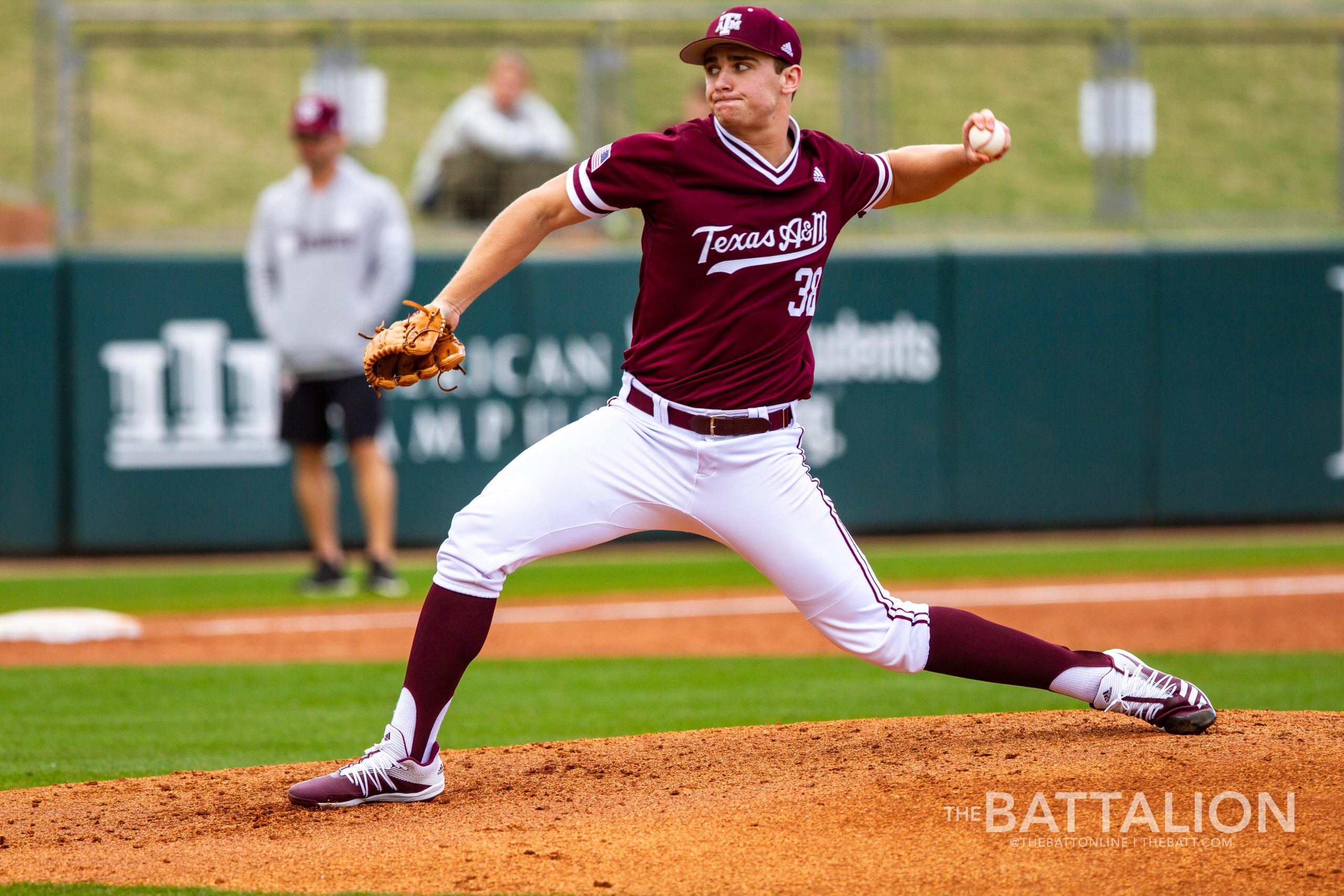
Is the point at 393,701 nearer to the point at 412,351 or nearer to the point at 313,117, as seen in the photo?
the point at 412,351

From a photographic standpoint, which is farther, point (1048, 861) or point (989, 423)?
point (989, 423)

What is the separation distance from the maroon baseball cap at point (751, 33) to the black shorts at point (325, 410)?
4.41 m

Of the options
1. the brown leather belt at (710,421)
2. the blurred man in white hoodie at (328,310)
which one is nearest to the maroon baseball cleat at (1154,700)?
the brown leather belt at (710,421)

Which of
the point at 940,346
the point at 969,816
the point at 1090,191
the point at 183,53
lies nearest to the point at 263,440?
the point at 183,53

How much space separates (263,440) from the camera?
29.9 feet

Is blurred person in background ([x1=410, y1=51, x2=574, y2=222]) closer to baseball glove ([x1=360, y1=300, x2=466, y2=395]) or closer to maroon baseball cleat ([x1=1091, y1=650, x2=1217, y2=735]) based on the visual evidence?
baseball glove ([x1=360, y1=300, x2=466, y2=395])

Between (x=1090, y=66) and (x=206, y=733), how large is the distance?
782 cm

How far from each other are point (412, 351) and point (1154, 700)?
2073mm

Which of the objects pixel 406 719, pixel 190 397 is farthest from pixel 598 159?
pixel 190 397

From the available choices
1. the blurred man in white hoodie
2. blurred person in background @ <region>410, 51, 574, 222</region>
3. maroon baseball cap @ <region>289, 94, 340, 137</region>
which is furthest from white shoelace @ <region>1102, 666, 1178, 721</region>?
blurred person in background @ <region>410, 51, 574, 222</region>

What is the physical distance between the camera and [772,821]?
134 inches

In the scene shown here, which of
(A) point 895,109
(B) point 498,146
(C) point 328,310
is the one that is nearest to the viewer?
(C) point 328,310

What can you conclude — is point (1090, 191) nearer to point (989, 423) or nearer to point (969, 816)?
point (989, 423)

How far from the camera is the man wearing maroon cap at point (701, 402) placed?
11.4 feet
